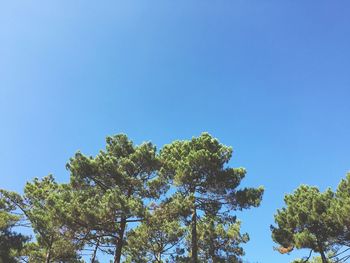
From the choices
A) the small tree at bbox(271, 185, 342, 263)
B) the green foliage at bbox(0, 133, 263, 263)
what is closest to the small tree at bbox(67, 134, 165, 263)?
the green foliage at bbox(0, 133, 263, 263)

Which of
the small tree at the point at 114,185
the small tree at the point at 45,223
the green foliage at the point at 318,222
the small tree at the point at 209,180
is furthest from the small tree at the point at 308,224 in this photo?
the small tree at the point at 45,223

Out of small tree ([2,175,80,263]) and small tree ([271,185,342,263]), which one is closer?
small tree ([2,175,80,263])

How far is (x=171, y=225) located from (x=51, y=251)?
7.90m

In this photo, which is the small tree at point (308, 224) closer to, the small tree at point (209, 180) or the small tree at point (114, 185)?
the small tree at point (209, 180)

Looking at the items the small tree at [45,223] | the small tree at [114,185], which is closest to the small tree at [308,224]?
the small tree at [114,185]

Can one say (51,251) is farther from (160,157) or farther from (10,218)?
(160,157)

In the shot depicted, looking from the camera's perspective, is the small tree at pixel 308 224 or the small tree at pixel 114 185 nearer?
the small tree at pixel 114 185

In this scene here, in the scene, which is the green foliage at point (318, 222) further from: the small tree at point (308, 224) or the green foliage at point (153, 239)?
the green foliage at point (153, 239)

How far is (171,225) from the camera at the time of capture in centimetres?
2086

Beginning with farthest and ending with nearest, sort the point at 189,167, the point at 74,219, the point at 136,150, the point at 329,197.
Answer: the point at 329,197
the point at 136,150
the point at 189,167
the point at 74,219

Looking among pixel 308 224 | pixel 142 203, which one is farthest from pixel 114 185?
pixel 308 224

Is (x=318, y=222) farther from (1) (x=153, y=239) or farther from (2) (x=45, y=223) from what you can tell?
(2) (x=45, y=223)

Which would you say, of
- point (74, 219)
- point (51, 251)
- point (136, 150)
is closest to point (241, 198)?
point (136, 150)

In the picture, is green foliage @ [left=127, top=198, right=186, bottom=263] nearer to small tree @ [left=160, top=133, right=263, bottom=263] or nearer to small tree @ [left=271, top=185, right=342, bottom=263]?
small tree @ [left=160, top=133, right=263, bottom=263]
